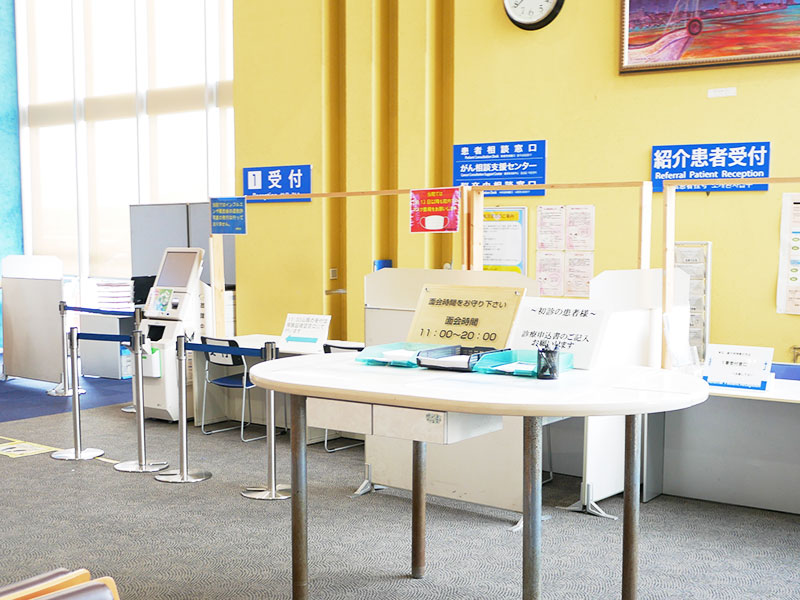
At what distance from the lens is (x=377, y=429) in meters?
2.76

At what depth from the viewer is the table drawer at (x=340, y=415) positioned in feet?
9.11

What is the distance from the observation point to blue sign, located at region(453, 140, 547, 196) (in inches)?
239

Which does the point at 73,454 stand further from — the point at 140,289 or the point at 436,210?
the point at 436,210

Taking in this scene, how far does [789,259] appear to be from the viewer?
17.3ft

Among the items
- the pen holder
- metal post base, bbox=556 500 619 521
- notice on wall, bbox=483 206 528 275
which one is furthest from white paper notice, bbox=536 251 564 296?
the pen holder

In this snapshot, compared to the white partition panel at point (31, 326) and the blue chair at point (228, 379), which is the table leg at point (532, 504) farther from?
the white partition panel at point (31, 326)

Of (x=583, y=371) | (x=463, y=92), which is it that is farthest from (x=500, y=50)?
(x=583, y=371)

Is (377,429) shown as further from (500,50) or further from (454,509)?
(500,50)

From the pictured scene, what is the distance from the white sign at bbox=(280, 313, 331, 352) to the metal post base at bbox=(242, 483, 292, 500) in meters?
1.28

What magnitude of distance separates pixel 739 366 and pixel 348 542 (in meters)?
2.13

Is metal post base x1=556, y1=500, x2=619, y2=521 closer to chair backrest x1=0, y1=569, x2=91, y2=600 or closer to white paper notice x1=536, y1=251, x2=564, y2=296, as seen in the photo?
white paper notice x1=536, y1=251, x2=564, y2=296

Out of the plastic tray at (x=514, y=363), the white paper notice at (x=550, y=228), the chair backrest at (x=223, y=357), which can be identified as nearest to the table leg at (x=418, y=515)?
the plastic tray at (x=514, y=363)

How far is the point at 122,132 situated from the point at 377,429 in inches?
310

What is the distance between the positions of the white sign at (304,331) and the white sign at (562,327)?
2395mm
